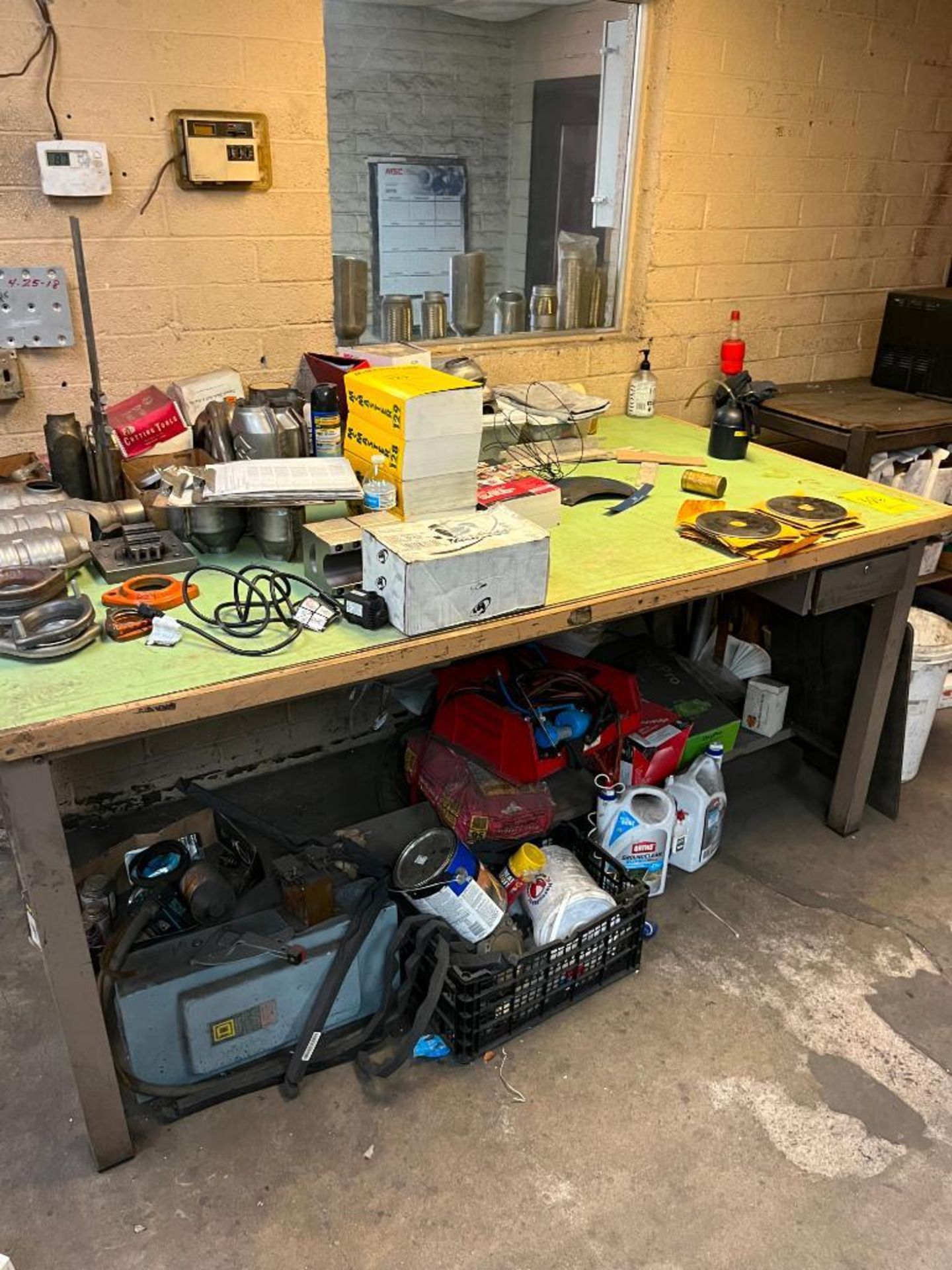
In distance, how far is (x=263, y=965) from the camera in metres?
1.68

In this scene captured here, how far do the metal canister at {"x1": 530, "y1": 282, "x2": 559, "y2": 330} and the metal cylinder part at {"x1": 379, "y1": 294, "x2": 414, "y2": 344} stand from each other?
384mm

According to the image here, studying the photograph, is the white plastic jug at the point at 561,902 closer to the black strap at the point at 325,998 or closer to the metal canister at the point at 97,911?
the black strap at the point at 325,998

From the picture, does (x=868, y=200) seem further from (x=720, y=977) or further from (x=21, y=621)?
(x=21, y=621)

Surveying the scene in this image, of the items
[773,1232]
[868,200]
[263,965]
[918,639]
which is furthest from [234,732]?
[868,200]

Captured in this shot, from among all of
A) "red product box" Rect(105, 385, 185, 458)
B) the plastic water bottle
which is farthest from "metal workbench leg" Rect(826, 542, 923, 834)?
"red product box" Rect(105, 385, 185, 458)

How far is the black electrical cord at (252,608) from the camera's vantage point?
1.47 meters

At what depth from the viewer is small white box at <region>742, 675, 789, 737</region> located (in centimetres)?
255

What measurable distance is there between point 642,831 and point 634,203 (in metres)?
1.78

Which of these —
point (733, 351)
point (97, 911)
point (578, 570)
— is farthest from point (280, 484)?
point (733, 351)

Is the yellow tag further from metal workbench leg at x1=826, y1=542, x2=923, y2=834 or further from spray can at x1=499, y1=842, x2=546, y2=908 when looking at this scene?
spray can at x1=499, y1=842, x2=546, y2=908

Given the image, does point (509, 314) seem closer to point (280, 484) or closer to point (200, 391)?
point (200, 391)

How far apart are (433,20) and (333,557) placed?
325 centimetres

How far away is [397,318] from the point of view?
8.47 ft

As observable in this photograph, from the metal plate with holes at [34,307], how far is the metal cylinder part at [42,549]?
594 mm
